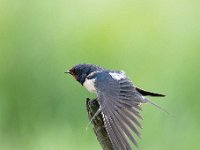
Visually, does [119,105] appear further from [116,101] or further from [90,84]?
[90,84]

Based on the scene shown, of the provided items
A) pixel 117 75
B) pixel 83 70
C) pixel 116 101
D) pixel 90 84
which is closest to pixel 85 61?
pixel 83 70

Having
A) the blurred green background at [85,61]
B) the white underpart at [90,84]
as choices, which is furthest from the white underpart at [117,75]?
the blurred green background at [85,61]

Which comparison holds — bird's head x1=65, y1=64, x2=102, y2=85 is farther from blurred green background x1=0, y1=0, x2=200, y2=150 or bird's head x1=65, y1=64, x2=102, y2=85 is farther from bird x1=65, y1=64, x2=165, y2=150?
blurred green background x1=0, y1=0, x2=200, y2=150

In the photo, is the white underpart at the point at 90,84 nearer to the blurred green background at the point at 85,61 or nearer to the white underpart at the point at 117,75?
the white underpart at the point at 117,75

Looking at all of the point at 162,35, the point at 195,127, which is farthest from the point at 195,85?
the point at 162,35

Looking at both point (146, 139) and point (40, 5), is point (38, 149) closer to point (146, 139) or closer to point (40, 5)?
point (146, 139)

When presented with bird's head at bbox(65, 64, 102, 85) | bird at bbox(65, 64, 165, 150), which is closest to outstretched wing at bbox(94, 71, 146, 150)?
bird at bbox(65, 64, 165, 150)
